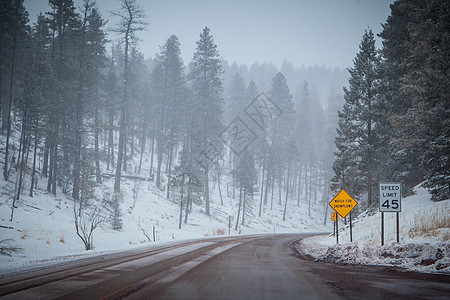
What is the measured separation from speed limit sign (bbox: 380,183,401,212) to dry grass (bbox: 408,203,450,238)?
1766 mm

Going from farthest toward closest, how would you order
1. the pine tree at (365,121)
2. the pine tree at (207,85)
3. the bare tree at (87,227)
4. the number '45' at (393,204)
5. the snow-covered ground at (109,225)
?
the pine tree at (207,85) → the pine tree at (365,121) → the bare tree at (87,227) → the snow-covered ground at (109,225) → the number '45' at (393,204)

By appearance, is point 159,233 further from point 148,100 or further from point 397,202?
point 148,100

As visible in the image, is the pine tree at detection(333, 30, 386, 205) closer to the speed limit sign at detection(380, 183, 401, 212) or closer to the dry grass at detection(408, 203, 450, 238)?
the dry grass at detection(408, 203, 450, 238)

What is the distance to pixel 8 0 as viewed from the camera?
33969 millimetres

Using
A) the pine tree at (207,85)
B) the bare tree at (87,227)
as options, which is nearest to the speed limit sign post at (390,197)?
the bare tree at (87,227)

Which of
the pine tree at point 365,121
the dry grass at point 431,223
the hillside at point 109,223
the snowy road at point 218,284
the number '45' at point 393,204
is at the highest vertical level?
the pine tree at point 365,121

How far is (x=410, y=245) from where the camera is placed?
9836mm

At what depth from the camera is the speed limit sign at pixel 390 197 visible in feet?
38.2

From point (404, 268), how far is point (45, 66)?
1277 inches

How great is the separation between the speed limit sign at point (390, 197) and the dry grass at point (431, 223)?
5.80ft

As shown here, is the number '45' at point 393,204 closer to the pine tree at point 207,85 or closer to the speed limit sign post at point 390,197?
the speed limit sign post at point 390,197

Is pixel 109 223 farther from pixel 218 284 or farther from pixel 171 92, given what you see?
pixel 171 92

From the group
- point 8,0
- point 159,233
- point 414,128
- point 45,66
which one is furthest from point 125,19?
point 414,128

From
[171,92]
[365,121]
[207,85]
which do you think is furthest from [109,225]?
[207,85]
